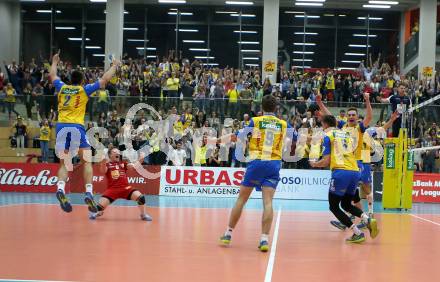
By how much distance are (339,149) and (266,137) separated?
5.97 feet

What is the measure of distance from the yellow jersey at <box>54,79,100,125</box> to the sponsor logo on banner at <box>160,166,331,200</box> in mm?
11921

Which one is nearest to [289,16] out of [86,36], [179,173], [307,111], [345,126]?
[86,36]

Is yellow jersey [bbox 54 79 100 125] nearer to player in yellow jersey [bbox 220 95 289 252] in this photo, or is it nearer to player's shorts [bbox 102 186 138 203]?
player's shorts [bbox 102 186 138 203]

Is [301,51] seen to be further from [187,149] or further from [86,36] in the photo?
[187,149]

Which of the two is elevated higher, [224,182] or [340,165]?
[340,165]

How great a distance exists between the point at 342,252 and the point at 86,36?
3316 centimetres

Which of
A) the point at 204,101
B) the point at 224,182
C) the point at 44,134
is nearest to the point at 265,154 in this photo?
the point at 224,182

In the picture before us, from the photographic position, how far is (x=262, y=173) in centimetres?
936

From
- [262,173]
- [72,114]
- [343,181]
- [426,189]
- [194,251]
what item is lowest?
[426,189]

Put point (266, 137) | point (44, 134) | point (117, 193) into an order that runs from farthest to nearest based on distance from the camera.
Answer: point (44, 134) < point (117, 193) < point (266, 137)

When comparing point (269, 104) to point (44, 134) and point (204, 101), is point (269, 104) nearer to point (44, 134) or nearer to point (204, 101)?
point (204, 101)

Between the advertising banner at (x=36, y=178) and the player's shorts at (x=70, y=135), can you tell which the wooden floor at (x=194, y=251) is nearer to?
the player's shorts at (x=70, y=135)

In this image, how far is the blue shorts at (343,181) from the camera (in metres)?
10.5

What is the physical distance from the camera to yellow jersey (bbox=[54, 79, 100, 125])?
440 inches
